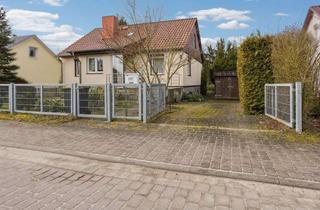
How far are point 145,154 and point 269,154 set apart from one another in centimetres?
254

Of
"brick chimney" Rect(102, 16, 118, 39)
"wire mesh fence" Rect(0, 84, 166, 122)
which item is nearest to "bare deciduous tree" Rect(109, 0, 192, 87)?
"brick chimney" Rect(102, 16, 118, 39)

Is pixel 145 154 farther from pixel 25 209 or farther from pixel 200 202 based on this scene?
pixel 25 209

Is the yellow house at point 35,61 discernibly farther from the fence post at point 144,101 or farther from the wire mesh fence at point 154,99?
the fence post at point 144,101

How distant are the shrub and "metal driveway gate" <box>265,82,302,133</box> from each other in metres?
0.52

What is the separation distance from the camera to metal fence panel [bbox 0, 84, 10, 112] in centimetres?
1169

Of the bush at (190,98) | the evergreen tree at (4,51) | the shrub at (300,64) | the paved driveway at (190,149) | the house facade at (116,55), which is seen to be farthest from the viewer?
the bush at (190,98)

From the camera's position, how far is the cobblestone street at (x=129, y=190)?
144 inches

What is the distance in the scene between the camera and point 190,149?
20.1 ft

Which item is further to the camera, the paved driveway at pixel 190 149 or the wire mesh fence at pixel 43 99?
the wire mesh fence at pixel 43 99

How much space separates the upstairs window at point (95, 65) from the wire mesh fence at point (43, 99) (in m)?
10.8

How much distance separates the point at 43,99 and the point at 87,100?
2024 mm

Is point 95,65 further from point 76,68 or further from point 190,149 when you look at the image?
point 190,149

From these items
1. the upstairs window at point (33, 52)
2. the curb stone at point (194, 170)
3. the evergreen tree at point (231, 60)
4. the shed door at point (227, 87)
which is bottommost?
the curb stone at point (194, 170)

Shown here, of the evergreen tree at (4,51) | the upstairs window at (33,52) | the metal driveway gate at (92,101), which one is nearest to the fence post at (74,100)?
the metal driveway gate at (92,101)
